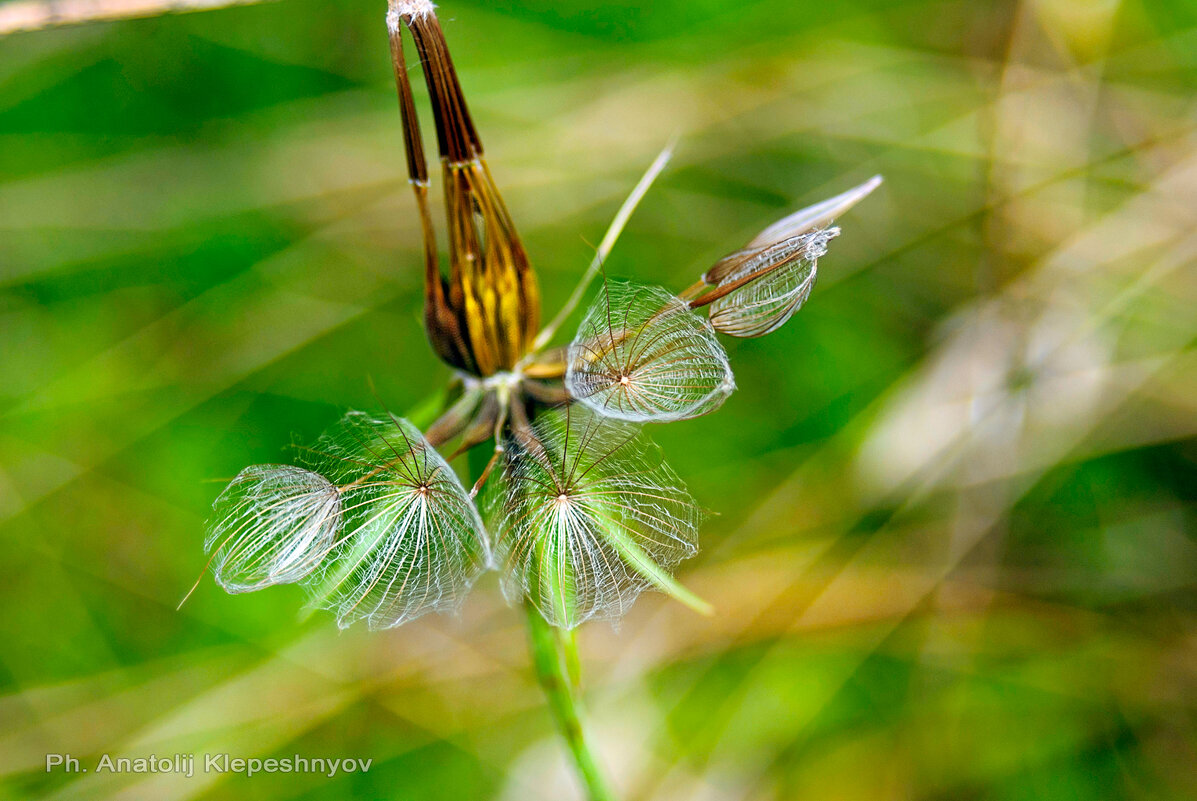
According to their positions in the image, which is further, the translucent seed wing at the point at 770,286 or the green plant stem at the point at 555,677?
the green plant stem at the point at 555,677

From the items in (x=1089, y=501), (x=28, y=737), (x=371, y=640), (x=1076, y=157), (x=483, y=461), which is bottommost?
(x=28, y=737)

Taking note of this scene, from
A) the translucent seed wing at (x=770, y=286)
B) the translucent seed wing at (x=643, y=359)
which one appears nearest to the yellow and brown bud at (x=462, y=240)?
the translucent seed wing at (x=643, y=359)

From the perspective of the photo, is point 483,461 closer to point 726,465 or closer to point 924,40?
point 726,465

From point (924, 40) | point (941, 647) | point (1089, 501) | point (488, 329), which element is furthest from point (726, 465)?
point (924, 40)

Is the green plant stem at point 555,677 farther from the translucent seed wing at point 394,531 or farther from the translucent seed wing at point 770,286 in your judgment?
the translucent seed wing at point 770,286

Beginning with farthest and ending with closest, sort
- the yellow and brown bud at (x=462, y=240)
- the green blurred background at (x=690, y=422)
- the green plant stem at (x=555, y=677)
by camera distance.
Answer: the green blurred background at (x=690, y=422) < the green plant stem at (x=555, y=677) < the yellow and brown bud at (x=462, y=240)

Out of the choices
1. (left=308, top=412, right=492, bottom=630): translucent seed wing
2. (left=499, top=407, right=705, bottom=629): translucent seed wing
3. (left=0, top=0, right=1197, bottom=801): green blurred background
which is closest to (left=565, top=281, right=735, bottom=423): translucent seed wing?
(left=499, top=407, right=705, bottom=629): translucent seed wing
